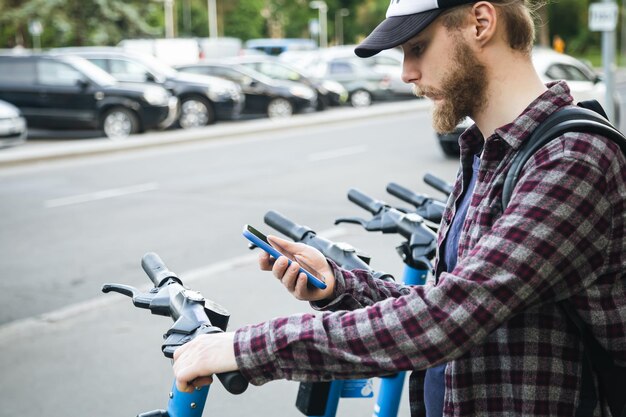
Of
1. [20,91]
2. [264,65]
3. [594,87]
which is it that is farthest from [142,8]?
[594,87]

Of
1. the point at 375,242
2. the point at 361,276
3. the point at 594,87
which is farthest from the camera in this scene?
the point at 594,87

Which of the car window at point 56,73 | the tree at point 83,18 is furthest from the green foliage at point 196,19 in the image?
the car window at point 56,73

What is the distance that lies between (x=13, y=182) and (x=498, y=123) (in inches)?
466

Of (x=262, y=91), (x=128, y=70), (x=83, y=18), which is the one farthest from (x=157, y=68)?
(x=83, y=18)

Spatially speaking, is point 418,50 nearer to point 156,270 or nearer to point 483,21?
point 483,21

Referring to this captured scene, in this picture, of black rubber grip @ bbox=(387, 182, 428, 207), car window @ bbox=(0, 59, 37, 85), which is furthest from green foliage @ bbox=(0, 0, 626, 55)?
black rubber grip @ bbox=(387, 182, 428, 207)

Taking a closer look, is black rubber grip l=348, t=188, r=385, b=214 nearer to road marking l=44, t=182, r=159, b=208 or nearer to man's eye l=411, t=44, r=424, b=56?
man's eye l=411, t=44, r=424, b=56

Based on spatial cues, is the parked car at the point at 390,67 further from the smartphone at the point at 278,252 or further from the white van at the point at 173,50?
the smartphone at the point at 278,252

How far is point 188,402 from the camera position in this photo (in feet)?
5.15

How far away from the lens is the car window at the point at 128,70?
19.6 meters

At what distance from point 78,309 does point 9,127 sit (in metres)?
11.1

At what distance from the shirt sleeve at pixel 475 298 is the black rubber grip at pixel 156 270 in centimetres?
44

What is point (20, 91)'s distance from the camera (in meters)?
18.3

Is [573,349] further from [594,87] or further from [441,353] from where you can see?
[594,87]
